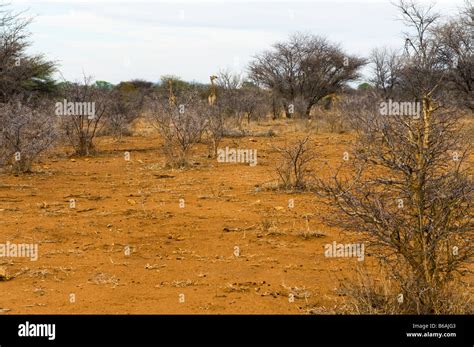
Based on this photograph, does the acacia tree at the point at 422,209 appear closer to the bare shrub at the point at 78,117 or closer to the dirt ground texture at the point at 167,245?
the dirt ground texture at the point at 167,245

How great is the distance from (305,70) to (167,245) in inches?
886

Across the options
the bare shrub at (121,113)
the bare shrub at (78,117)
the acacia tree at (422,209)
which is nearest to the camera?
the acacia tree at (422,209)

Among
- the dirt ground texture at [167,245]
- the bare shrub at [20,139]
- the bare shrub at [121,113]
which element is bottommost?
the dirt ground texture at [167,245]

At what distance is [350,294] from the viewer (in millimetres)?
3926

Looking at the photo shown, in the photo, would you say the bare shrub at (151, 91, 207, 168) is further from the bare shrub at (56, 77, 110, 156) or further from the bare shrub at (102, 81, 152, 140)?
the bare shrub at (102, 81, 152, 140)

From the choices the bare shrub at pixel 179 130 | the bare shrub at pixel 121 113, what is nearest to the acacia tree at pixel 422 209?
the bare shrub at pixel 179 130

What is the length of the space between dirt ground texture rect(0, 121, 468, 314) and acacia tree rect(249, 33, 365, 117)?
56.8ft

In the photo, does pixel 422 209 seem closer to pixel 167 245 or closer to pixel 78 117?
pixel 167 245

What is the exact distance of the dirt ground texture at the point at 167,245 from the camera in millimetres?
4379

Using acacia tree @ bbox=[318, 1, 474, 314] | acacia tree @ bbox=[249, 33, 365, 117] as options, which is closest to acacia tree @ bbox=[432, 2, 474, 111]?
acacia tree @ bbox=[249, 33, 365, 117]

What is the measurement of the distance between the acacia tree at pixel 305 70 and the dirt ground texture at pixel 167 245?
17.3 metres

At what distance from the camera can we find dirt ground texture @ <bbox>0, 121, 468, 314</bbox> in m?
4.38
